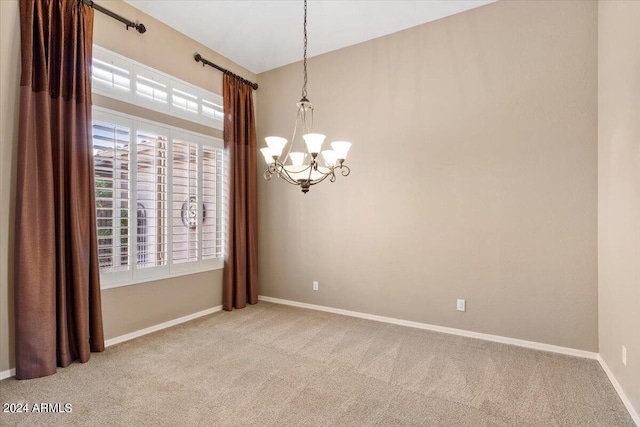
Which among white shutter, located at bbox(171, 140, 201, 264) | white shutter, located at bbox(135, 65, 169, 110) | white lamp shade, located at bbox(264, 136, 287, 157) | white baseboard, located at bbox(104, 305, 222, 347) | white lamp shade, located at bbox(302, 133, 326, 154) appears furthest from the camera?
white shutter, located at bbox(171, 140, 201, 264)

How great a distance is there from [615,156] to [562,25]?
143cm

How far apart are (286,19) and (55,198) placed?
2.89 m

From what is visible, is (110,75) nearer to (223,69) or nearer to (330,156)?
(223,69)

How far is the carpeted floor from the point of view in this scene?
217 centimetres

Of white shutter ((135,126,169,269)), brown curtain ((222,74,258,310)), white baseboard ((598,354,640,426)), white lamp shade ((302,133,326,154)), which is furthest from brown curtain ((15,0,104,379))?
white baseboard ((598,354,640,426))

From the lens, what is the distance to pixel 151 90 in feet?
12.1

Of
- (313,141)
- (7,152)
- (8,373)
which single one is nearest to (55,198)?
(7,152)

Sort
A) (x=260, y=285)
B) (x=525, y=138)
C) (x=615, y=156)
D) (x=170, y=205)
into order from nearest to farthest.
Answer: (x=615, y=156), (x=525, y=138), (x=170, y=205), (x=260, y=285)

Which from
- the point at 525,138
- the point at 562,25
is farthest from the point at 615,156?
the point at 562,25

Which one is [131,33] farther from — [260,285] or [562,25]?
[562,25]

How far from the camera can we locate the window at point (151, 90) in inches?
128

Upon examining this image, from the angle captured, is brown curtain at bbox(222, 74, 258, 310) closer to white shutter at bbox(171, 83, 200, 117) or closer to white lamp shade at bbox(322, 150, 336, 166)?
white shutter at bbox(171, 83, 200, 117)

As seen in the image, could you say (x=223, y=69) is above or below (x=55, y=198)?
above

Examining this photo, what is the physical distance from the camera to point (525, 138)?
10.7ft
